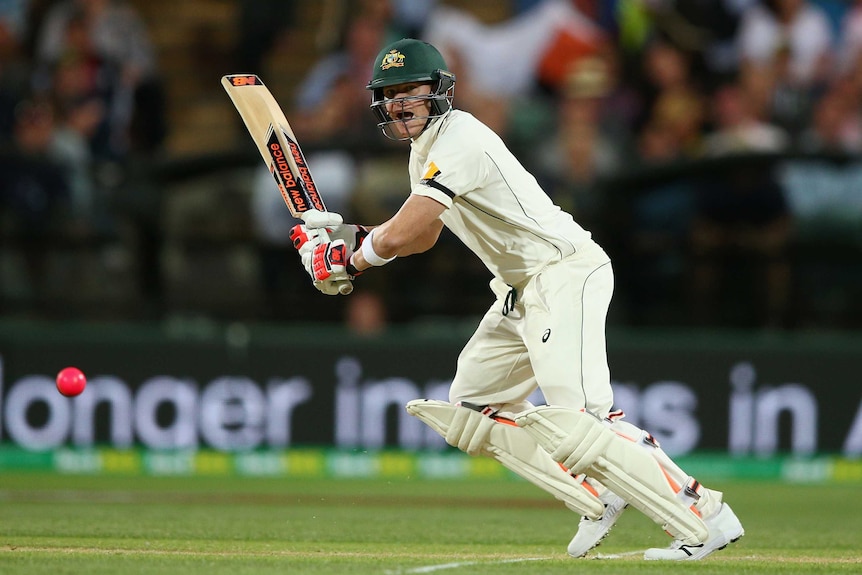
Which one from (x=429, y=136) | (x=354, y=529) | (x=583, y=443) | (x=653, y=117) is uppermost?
(x=653, y=117)

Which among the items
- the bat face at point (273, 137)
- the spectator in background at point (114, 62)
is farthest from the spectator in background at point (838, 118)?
the bat face at point (273, 137)

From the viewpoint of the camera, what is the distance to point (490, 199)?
186 inches

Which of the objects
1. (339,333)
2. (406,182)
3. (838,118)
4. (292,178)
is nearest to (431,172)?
(292,178)

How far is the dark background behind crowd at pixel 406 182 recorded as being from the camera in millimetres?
8625

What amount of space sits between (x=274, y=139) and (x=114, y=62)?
474 centimetres

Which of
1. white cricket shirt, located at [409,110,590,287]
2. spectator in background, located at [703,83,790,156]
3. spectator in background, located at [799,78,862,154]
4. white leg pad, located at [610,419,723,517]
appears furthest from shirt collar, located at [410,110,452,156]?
spectator in background, located at [799,78,862,154]

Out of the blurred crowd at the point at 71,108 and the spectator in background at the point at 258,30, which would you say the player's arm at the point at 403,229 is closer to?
the blurred crowd at the point at 71,108

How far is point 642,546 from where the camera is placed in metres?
5.39

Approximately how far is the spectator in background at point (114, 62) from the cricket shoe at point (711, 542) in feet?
18.4

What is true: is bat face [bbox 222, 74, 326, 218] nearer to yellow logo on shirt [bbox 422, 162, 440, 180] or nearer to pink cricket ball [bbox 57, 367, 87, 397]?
yellow logo on shirt [bbox 422, 162, 440, 180]

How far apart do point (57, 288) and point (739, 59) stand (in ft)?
16.3

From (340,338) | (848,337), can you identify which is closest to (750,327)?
(848,337)

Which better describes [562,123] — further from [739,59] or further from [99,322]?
[99,322]

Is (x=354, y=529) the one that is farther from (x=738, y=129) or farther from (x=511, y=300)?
(x=738, y=129)
